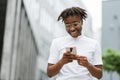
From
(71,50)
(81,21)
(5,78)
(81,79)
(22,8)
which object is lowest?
(5,78)

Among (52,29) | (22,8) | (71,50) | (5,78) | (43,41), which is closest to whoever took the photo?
(71,50)

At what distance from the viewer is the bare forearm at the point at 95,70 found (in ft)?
6.28

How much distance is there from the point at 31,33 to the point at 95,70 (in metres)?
23.9

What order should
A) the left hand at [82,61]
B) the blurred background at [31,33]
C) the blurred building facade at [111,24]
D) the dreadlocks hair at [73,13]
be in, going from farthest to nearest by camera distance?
1. the blurred building facade at [111,24]
2. the blurred background at [31,33]
3. the dreadlocks hair at [73,13]
4. the left hand at [82,61]

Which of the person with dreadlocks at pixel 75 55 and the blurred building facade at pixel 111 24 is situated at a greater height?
the blurred building facade at pixel 111 24

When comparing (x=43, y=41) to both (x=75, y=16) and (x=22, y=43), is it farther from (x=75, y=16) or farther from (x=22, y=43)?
(x=75, y=16)

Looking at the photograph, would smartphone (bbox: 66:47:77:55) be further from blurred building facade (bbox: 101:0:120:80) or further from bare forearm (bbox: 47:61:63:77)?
blurred building facade (bbox: 101:0:120:80)

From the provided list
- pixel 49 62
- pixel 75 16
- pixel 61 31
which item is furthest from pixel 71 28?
pixel 61 31

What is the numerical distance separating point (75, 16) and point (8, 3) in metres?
17.6

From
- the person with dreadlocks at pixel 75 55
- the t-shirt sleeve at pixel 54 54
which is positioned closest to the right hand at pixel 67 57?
the person with dreadlocks at pixel 75 55

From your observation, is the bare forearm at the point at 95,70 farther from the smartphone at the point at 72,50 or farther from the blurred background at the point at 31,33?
the blurred background at the point at 31,33

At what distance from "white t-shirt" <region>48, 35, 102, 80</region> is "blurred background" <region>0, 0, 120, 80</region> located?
15.8 ft

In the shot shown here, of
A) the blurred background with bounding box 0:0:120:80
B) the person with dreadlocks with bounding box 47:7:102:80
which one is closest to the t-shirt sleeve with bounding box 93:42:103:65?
the person with dreadlocks with bounding box 47:7:102:80

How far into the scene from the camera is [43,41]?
36312 mm
